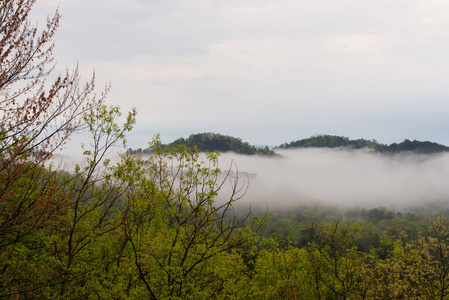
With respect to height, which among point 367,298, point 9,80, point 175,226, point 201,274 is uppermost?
point 9,80

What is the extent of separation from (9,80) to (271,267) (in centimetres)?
2356

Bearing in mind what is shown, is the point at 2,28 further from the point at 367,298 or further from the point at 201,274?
the point at 367,298

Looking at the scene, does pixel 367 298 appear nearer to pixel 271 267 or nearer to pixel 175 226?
pixel 271 267

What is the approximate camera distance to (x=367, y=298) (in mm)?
20781

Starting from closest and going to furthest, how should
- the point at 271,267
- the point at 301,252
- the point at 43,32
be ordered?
the point at 43,32 → the point at 271,267 → the point at 301,252

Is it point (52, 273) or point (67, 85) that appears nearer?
point (67, 85)

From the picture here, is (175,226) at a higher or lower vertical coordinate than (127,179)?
lower

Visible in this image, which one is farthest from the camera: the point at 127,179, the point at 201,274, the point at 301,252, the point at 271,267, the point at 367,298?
the point at 301,252

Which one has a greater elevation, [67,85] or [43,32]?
[43,32]

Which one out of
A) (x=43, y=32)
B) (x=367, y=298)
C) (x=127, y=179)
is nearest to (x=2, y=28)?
(x=43, y=32)

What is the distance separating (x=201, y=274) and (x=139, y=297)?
2678 millimetres

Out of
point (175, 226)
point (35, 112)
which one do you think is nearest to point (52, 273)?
point (175, 226)

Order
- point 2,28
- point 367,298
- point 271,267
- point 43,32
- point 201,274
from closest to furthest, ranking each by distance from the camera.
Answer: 1. point 2,28
2. point 43,32
3. point 201,274
4. point 367,298
5. point 271,267

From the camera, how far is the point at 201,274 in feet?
39.1
